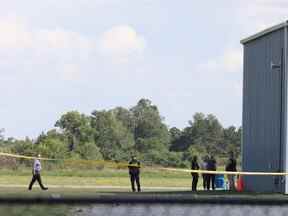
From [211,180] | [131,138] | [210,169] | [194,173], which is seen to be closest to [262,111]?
[194,173]

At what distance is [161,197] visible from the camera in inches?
206

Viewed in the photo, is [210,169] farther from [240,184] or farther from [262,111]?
[262,111]

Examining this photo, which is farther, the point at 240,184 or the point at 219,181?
the point at 219,181

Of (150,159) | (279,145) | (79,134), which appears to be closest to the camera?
(279,145)

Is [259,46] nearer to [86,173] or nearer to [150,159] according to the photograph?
[86,173]

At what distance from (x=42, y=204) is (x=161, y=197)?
2.24ft

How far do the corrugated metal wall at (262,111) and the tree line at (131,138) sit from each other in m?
35.0

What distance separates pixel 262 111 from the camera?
1226 inches

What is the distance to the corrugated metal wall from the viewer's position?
95.0ft

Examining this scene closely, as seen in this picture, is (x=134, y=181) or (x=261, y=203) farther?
(x=134, y=181)

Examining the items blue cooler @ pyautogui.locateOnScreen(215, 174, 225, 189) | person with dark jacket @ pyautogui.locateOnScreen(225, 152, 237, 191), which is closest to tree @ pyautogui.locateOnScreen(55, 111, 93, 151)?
blue cooler @ pyautogui.locateOnScreen(215, 174, 225, 189)

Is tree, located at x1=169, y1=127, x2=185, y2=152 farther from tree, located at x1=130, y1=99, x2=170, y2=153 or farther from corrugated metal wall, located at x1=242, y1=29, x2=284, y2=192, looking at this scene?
corrugated metal wall, located at x1=242, y1=29, x2=284, y2=192

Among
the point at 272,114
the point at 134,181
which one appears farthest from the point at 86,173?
the point at 272,114

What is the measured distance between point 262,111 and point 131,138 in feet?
256
